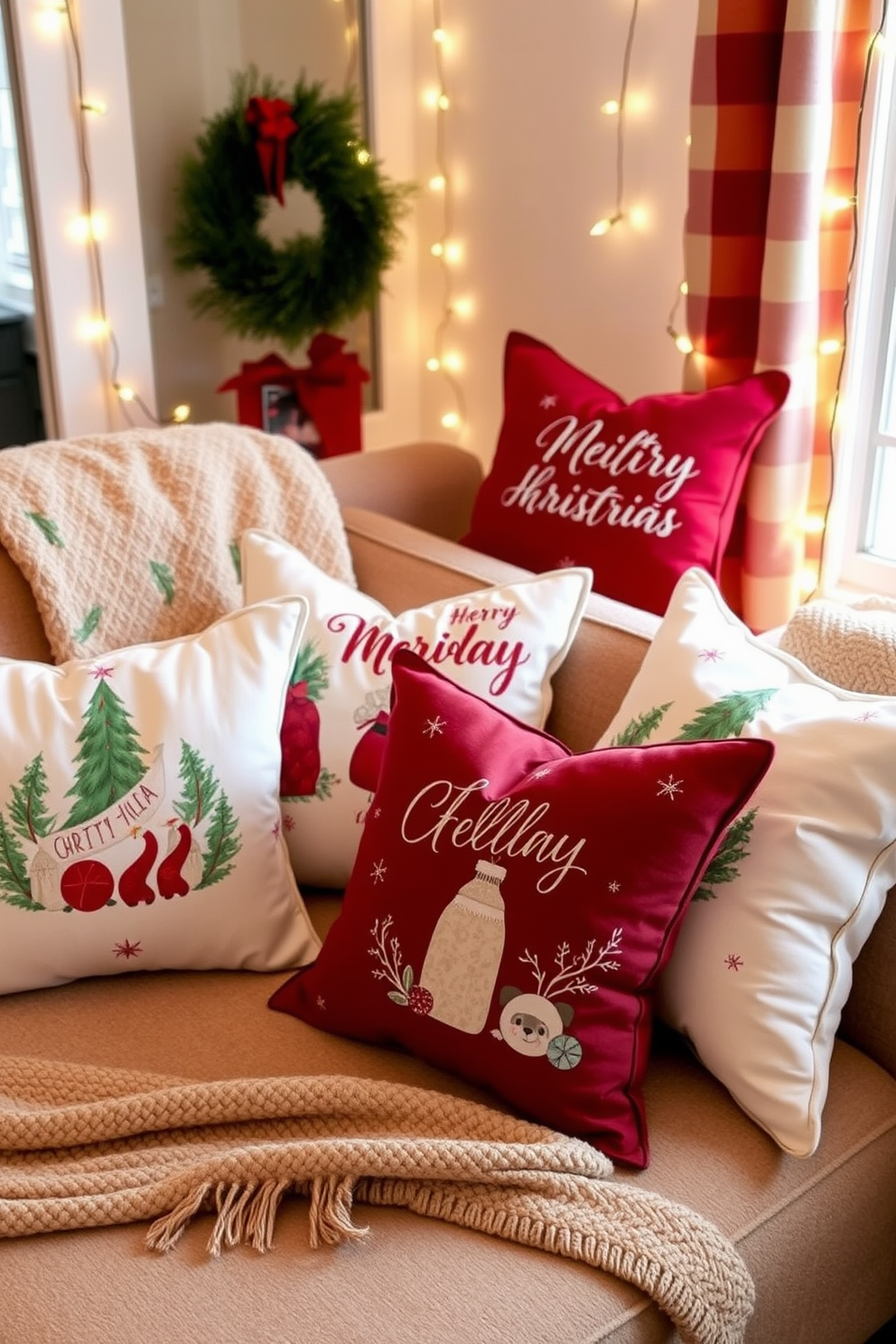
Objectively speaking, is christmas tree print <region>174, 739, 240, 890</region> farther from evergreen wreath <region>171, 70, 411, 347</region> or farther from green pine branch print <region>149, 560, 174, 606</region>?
evergreen wreath <region>171, 70, 411, 347</region>

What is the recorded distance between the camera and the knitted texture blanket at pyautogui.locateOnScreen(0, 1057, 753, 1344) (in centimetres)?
104

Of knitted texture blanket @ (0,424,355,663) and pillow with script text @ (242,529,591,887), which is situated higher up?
knitted texture blanket @ (0,424,355,663)

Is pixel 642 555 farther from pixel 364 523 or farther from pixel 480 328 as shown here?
pixel 480 328

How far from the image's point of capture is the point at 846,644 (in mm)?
1346

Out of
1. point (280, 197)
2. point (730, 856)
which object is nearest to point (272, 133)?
point (280, 197)

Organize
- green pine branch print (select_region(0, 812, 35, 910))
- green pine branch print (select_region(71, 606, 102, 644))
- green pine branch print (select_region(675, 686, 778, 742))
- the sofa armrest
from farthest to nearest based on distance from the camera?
the sofa armrest → green pine branch print (select_region(71, 606, 102, 644)) → green pine branch print (select_region(0, 812, 35, 910)) → green pine branch print (select_region(675, 686, 778, 742))

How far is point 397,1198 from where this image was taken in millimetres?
1092

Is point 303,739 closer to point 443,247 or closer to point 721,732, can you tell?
point 721,732

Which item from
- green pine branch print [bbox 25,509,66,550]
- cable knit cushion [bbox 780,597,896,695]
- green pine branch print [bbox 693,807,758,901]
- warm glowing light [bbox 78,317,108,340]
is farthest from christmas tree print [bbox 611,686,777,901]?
warm glowing light [bbox 78,317,108,340]

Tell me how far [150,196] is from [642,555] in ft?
4.17

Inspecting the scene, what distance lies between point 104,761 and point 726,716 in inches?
24.3

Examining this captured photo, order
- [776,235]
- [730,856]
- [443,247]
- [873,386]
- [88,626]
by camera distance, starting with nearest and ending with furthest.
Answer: [730,856], [88,626], [776,235], [873,386], [443,247]

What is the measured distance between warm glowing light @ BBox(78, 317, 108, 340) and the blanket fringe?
67.4 inches

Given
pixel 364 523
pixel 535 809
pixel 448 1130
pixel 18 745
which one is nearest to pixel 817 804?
pixel 535 809
